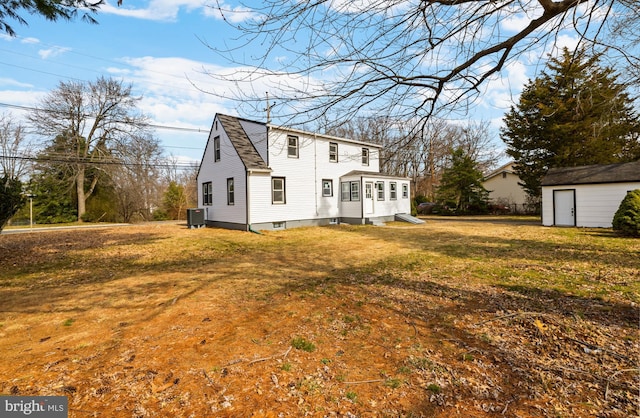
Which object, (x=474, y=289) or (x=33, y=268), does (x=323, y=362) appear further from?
(x=33, y=268)

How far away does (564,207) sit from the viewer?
16500 millimetres

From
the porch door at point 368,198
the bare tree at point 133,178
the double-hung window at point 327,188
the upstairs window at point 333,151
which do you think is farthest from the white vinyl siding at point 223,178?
the bare tree at point 133,178

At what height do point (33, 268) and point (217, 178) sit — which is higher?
point (217, 178)

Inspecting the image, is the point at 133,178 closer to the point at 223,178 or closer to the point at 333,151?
the point at 223,178

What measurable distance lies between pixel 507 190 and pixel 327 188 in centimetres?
2367

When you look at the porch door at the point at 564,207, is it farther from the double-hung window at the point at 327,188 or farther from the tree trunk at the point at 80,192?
the tree trunk at the point at 80,192

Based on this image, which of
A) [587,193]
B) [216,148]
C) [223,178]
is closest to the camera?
→ [587,193]

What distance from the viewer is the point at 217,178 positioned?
1800 cm

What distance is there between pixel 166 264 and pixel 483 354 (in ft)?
26.5

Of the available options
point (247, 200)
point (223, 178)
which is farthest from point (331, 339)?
point (223, 178)

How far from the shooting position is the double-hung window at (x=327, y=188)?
1916cm

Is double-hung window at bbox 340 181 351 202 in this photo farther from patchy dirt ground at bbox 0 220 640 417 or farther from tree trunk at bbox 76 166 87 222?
tree trunk at bbox 76 166 87 222

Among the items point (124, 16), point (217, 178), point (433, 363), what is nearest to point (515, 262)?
point (433, 363)

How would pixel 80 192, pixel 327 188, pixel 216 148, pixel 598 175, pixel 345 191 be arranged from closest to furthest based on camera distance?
pixel 598 175 → pixel 216 148 → pixel 327 188 → pixel 345 191 → pixel 80 192
